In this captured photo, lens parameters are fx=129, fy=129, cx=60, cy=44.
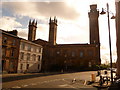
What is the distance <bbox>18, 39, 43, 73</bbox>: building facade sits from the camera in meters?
37.6

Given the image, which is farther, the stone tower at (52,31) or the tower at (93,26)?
the stone tower at (52,31)

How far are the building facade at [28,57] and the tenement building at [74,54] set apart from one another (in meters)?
12.8

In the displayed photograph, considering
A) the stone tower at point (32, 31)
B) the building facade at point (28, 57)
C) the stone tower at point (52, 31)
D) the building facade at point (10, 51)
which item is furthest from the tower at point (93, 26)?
the building facade at point (10, 51)

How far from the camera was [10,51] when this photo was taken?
3412cm

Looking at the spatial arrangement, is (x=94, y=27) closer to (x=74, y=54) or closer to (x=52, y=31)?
(x=74, y=54)

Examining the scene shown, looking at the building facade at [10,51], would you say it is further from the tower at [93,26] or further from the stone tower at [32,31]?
the tower at [93,26]

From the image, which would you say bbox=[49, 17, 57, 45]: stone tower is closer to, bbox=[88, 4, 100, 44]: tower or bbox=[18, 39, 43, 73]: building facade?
bbox=[88, 4, 100, 44]: tower

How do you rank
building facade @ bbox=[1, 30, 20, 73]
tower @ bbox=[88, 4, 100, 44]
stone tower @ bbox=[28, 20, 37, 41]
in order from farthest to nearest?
stone tower @ bbox=[28, 20, 37, 41] < tower @ bbox=[88, 4, 100, 44] < building facade @ bbox=[1, 30, 20, 73]

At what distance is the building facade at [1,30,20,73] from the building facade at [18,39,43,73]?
1.58 meters

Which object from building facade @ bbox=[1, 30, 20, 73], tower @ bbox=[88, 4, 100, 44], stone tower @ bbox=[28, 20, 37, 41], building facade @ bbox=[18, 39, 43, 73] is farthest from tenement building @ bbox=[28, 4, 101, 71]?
building facade @ bbox=[1, 30, 20, 73]

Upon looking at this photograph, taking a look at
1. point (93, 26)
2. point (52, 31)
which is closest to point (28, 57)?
point (52, 31)

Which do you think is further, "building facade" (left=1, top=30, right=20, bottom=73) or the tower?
the tower

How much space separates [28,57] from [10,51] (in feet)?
25.1

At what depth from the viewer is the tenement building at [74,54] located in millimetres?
54812
